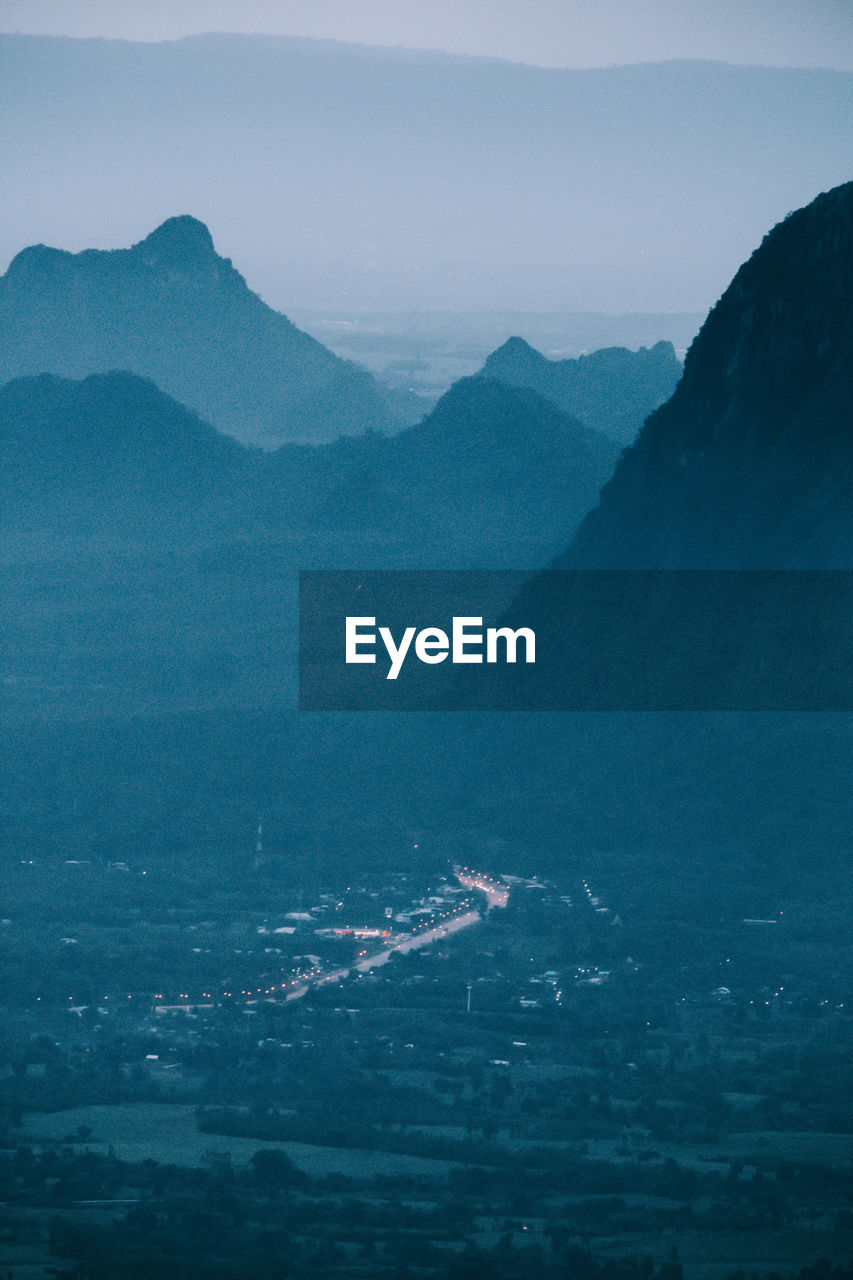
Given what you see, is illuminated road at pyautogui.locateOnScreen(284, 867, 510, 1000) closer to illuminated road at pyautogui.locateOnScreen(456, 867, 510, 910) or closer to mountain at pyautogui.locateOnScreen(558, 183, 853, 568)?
illuminated road at pyautogui.locateOnScreen(456, 867, 510, 910)

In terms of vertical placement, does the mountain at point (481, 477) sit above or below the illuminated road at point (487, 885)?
above

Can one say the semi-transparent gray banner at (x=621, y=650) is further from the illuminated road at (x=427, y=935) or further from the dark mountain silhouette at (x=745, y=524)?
the illuminated road at (x=427, y=935)

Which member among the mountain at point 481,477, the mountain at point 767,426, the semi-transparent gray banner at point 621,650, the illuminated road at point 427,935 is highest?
the mountain at point 481,477

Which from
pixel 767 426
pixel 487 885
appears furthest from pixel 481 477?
pixel 487 885

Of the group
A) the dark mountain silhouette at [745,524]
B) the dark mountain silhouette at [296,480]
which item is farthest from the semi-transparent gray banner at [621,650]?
the dark mountain silhouette at [296,480]

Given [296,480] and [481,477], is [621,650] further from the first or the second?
[296,480]

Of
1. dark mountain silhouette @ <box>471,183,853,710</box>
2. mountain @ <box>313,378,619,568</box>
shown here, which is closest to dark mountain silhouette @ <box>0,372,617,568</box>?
mountain @ <box>313,378,619,568</box>

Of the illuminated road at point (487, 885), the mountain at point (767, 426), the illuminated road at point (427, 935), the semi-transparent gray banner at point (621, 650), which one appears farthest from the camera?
the mountain at point (767, 426)

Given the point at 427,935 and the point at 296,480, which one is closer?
the point at 427,935

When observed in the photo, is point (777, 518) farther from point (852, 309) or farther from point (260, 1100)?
point (260, 1100)
